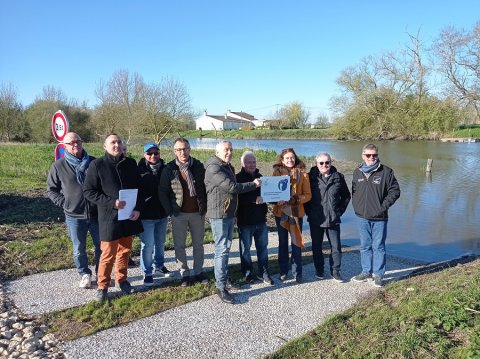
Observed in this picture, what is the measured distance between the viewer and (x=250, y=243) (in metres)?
5.61

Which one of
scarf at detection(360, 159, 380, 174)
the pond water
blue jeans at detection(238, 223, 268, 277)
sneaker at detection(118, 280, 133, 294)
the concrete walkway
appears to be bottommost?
the pond water

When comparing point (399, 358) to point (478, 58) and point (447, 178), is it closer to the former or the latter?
point (447, 178)

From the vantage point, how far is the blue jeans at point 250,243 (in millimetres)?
5559

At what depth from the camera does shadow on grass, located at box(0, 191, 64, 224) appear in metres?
8.58

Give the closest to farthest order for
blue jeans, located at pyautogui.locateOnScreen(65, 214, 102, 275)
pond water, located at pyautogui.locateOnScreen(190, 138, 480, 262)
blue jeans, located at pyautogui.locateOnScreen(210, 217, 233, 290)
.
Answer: blue jeans, located at pyautogui.locateOnScreen(210, 217, 233, 290) < blue jeans, located at pyautogui.locateOnScreen(65, 214, 102, 275) < pond water, located at pyautogui.locateOnScreen(190, 138, 480, 262)

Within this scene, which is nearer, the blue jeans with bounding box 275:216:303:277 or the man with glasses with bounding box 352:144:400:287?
the man with glasses with bounding box 352:144:400:287

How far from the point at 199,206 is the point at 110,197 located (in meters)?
1.16

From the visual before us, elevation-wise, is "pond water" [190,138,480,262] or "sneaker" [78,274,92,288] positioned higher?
"sneaker" [78,274,92,288]

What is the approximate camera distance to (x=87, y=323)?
427cm

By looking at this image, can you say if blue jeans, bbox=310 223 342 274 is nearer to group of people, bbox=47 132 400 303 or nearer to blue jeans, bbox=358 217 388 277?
group of people, bbox=47 132 400 303

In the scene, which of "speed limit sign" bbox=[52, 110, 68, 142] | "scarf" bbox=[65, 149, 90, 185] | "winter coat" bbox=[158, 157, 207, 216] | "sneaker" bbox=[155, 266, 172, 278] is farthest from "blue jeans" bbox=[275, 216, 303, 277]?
"speed limit sign" bbox=[52, 110, 68, 142]

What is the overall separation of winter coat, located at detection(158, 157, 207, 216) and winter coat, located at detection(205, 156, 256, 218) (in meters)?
0.21

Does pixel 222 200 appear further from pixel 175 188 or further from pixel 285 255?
pixel 285 255

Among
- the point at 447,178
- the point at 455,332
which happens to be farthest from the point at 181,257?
the point at 447,178
